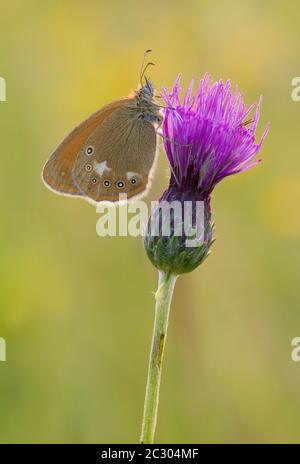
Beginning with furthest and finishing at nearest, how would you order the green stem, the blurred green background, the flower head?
the blurred green background, the flower head, the green stem

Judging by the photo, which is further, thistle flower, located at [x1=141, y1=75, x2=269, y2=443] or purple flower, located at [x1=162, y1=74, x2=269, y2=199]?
purple flower, located at [x1=162, y1=74, x2=269, y2=199]

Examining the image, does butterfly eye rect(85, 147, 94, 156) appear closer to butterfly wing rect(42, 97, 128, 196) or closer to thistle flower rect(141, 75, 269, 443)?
butterfly wing rect(42, 97, 128, 196)

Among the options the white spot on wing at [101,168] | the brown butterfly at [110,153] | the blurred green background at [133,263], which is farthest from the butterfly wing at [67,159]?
the blurred green background at [133,263]

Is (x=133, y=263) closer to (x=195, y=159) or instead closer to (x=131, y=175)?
(x=131, y=175)

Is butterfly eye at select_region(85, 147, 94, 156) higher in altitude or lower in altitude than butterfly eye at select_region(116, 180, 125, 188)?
higher

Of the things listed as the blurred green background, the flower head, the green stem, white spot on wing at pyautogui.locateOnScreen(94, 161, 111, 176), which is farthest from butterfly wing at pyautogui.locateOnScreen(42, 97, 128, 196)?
the green stem
